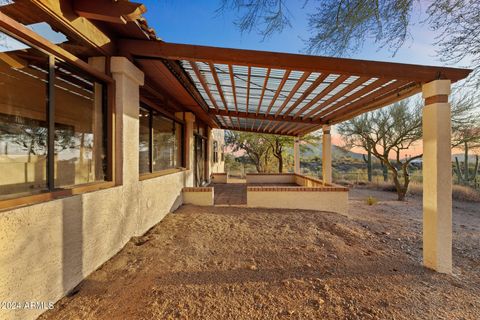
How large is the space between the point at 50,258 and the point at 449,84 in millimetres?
5180

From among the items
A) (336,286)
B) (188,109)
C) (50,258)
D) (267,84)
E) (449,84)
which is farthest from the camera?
(188,109)

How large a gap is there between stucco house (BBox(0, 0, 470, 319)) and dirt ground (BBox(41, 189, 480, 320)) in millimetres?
328

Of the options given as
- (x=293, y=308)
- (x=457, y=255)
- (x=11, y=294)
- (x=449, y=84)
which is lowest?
(x=457, y=255)

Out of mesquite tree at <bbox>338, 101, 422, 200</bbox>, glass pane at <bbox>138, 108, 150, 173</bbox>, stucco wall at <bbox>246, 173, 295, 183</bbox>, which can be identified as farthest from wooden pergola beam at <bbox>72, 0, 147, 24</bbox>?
mesquite tree at <bbox>338, 101, 422, 200</bbox>

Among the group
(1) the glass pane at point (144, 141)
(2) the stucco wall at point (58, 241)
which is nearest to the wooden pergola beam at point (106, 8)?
(1) the glass pane at point (144, 141)

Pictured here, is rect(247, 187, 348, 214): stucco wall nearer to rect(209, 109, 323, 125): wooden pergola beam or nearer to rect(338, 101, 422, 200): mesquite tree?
rect(209, 109, 323, 125): wooden pergola beam

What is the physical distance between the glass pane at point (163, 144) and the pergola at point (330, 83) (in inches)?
29.7

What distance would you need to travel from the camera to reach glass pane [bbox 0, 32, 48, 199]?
6.93 ft

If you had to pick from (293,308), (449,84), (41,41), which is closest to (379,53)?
(449,84)

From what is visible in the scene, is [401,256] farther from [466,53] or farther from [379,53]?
[466,53]

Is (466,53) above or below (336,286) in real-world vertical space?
above

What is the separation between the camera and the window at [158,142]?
14.2 ft

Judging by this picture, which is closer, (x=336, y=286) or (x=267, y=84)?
(x=336, y=286)

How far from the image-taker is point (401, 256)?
346cm
